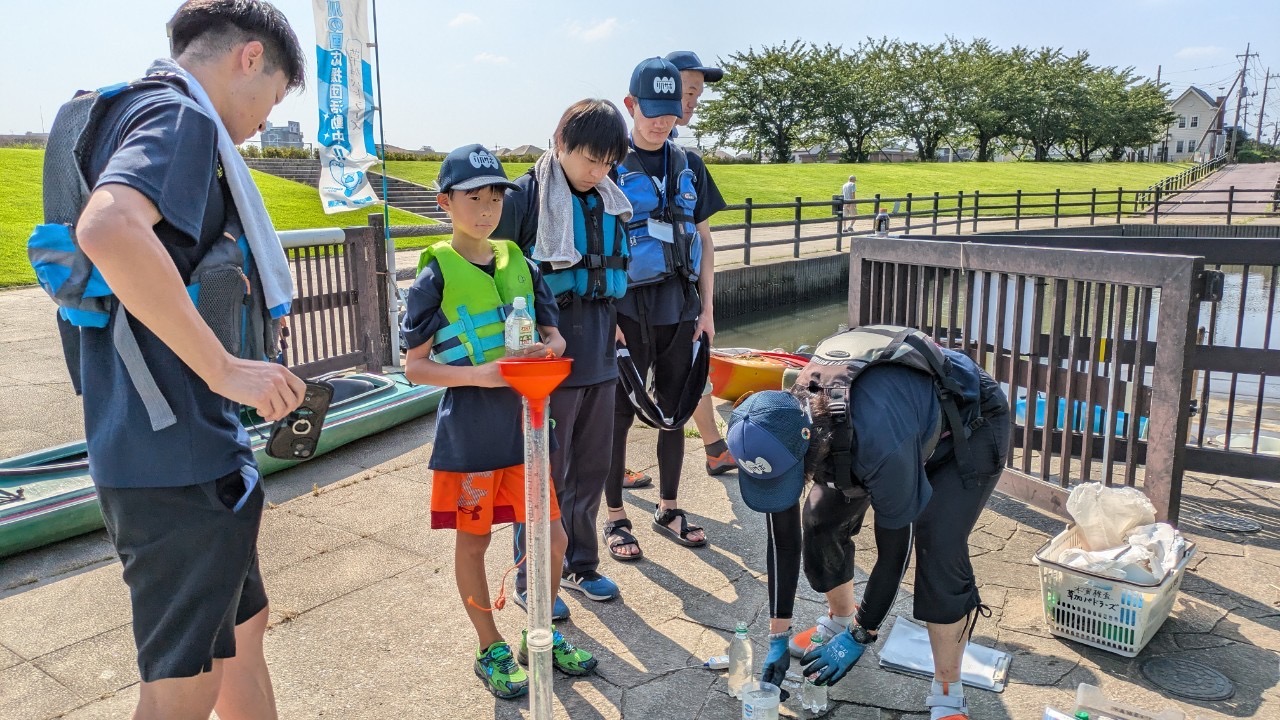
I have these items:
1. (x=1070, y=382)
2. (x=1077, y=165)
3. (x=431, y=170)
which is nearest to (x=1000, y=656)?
(x=1070, y=382)

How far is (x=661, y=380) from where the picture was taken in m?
4.21

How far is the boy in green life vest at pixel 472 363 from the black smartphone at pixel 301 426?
61cm

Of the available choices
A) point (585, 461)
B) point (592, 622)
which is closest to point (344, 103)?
point (585, 461)

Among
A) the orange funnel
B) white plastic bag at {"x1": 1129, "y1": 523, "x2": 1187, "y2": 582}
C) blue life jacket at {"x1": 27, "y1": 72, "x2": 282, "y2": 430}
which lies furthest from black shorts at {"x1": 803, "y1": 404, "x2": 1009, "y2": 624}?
blue life jacket at {"x1": 27, "y1": 72, "x2": 282, "y2": 430}

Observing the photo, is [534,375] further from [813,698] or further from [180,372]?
[813,698]

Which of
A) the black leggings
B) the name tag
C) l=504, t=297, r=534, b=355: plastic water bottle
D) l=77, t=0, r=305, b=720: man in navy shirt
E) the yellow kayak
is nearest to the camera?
l=77, t=0, r=305, b=720: man in navy shirt

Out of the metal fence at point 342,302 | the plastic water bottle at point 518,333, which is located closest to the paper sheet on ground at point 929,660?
the plastic water bottle at point 518,333

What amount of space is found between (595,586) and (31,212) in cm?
2053

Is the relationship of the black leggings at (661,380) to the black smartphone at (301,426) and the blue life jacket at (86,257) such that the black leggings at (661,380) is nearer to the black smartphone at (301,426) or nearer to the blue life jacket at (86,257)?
the black smartphone at (301,426)

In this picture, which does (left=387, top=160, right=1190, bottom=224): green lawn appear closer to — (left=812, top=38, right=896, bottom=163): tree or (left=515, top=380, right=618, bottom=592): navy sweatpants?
(left=812, top=38, right=896, bottom=163): tree

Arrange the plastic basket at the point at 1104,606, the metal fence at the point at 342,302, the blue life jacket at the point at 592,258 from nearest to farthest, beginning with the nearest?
1. the plastic basket at the point at 1104,606
2. the blue life jacket at the point at 592,258
3. the metal fence at the point at 342,302

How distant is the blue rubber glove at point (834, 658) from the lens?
2854mm

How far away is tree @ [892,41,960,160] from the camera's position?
5575 centimetres

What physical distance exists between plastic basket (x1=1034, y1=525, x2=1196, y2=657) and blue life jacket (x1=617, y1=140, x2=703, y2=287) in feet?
6.16
